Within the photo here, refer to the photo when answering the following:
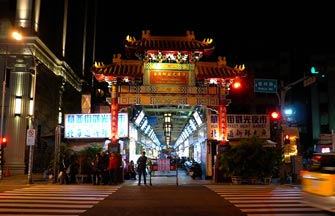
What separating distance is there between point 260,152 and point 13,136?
19.9m

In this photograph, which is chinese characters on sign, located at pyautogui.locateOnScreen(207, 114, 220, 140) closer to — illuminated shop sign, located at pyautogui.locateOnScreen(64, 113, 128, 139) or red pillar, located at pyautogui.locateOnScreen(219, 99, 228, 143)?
red pillar, located at pyautogui.locateOnScreen(219, 99, 228, 143)

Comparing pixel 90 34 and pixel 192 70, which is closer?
pixel 192 70

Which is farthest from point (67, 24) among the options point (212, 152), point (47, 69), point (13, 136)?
point (212, 152)

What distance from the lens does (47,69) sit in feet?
118

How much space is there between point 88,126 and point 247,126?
38.9 ft

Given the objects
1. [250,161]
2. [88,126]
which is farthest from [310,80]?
[88,126]

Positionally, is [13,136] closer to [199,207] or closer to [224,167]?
[224,167]

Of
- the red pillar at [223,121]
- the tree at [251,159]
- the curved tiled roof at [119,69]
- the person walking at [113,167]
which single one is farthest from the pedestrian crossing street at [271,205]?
the curved tiled roof at [119,69]

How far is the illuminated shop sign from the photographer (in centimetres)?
2759

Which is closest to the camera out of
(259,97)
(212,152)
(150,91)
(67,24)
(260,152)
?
(260,152)

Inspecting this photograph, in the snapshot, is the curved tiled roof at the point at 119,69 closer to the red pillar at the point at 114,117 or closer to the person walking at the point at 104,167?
the red pillar at the point at 114,117

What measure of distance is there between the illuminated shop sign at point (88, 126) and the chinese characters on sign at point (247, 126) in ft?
26.3

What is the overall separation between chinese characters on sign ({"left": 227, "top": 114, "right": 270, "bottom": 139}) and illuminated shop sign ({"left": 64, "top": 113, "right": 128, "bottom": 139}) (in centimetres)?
800

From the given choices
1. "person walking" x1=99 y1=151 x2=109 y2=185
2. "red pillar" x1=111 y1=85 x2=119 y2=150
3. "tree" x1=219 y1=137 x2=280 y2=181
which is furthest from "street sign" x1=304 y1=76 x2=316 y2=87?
"person walking" x1=99 y1=151 x2=109 y2=185
